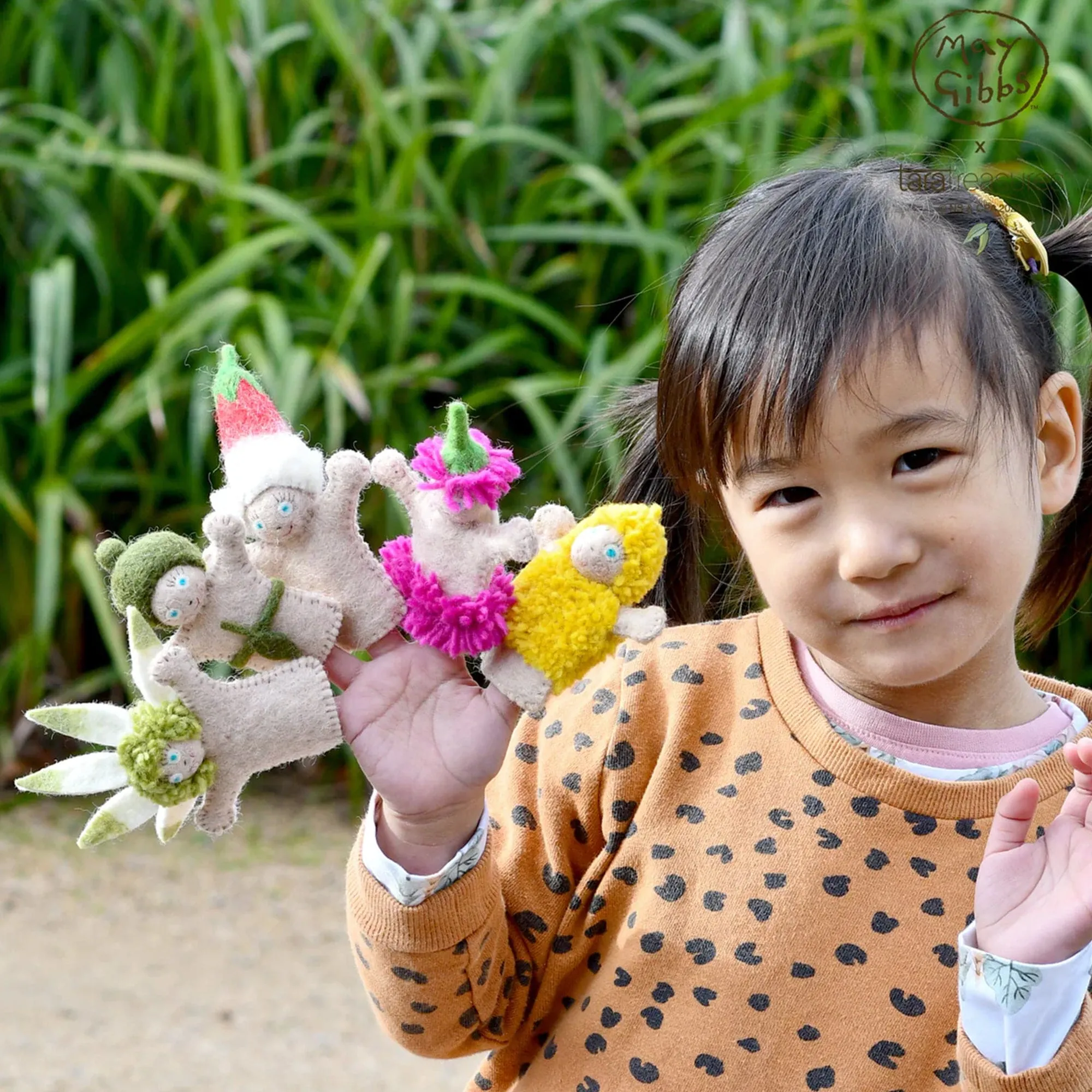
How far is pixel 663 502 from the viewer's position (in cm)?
127

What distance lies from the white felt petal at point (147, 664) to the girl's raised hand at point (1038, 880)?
54 cm

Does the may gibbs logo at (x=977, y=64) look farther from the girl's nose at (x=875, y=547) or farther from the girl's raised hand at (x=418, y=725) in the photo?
the girl's raised hand at (x=418, y=725)

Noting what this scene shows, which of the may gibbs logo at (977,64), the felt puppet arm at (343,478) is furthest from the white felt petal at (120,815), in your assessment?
the may gibbs logo at (977,64)

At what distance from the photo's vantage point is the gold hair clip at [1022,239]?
1135mm

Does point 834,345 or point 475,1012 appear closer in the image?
point 834,345

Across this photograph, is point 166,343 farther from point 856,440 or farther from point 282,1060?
point 856,440

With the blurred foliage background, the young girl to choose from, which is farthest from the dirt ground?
the young girl

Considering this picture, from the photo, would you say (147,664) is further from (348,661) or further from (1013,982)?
(1013,982)

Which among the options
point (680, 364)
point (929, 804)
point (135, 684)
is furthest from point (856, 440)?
point (135, 684)

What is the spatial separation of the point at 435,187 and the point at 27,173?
0.82 m

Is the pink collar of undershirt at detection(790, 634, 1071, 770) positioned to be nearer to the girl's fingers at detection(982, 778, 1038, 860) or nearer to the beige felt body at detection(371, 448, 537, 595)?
the girl's fingers at detection(982, 778, 1038, 860)

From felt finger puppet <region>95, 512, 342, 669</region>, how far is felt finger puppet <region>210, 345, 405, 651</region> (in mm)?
17

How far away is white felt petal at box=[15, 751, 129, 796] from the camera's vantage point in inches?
33.2

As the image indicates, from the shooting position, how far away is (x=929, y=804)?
41.3 inches
